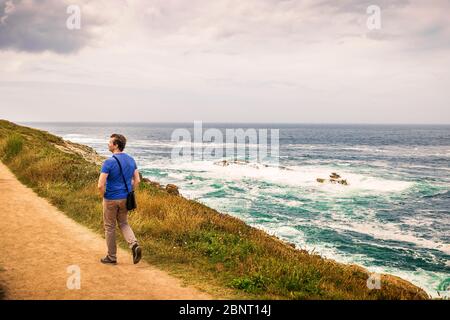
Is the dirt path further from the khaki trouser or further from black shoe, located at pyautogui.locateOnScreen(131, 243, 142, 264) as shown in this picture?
the khaki trouser

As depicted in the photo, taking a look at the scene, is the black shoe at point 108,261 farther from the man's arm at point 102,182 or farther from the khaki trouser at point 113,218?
the man's arm at point 102,182

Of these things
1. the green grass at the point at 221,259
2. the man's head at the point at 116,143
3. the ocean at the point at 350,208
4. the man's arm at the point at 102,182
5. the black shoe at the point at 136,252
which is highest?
the man's head at the point at 116,143

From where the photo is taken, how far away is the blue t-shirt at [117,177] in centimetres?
676

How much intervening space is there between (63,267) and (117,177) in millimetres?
2094

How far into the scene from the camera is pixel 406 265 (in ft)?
55.3

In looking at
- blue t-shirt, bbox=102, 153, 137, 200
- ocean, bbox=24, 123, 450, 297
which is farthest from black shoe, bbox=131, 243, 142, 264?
ocean, bbox=24, 123, 450, 297

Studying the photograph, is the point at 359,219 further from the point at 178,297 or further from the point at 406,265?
the point at 178,297

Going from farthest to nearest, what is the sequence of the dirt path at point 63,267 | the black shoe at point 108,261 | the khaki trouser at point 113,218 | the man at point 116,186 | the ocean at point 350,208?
the ocean at point 350,208
the black shoe at point 108,261
the khaki trouser at point 113,218
the man at point 116,186
the dirt path at point 63,267

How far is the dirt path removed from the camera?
234 inches

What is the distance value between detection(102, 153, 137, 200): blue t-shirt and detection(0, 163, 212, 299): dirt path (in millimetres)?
1463

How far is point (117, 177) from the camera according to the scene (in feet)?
22.4

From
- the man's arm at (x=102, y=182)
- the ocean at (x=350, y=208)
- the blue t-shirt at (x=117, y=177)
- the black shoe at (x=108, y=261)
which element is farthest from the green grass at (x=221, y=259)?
the ocean at (x=350, y=208)

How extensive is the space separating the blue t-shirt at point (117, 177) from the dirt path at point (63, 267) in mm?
1463

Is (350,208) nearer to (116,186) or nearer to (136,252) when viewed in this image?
(136,252)
